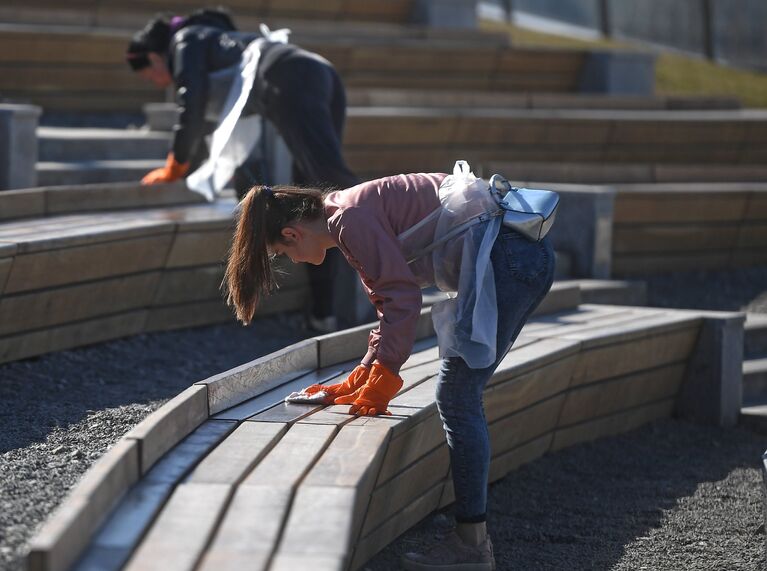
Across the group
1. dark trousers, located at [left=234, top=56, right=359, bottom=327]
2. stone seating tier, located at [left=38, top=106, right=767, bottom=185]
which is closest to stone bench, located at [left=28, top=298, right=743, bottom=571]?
dark trousers, located at [left=234, top=56, right=359, bottom=327]

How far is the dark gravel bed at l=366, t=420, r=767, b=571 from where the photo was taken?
4387mm

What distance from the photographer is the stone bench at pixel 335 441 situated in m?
2.89

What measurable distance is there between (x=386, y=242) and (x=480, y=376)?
0.51m

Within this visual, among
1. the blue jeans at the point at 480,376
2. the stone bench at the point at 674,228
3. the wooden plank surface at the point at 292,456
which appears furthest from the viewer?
the stone bench at the point at 674,228

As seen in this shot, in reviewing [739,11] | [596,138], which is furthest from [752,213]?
[739,11]

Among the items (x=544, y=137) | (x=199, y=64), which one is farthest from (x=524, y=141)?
(x=199, y=64)

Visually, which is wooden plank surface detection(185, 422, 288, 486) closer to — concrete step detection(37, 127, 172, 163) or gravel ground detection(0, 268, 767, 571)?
gravel ground detection(0, 268, 767, 571)

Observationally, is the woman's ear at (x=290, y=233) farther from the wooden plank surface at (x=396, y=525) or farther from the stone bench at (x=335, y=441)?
the wooden plank surface at (x=396, y=525)

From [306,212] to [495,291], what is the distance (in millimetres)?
608

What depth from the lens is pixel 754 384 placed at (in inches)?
256

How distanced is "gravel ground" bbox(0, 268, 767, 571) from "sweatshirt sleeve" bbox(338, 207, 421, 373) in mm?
771

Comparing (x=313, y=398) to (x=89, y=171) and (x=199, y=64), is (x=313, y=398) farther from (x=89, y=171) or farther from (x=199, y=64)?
(x=89, y=171)

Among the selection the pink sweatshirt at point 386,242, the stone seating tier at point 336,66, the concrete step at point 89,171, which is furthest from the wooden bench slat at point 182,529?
the stone seating tier at point 336,66

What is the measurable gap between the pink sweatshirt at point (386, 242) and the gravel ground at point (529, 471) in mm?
767
